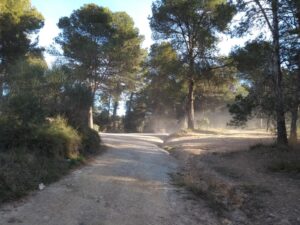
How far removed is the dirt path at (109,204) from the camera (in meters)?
6.75

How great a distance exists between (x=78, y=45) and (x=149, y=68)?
6664 mm

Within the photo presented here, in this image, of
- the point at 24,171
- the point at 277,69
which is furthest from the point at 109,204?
the point at 277,69

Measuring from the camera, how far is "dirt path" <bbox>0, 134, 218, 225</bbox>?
675cm

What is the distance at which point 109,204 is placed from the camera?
25.4 ft

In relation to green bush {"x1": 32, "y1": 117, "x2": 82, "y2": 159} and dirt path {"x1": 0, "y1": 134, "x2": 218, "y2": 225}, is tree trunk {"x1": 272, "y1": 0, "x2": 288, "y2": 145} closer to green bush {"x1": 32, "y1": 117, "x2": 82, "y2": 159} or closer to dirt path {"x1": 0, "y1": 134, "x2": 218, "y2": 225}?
dirt path {"x1": 0, "y1": 134, "x2": 218, "y2": 225}

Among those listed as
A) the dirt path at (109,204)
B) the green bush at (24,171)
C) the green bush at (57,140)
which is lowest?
the dirt path at (109,204)

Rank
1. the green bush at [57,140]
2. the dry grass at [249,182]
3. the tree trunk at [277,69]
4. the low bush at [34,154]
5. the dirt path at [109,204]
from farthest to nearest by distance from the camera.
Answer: the tree trunk at [277,69], the green bush at [57,140], the low bush at [34,154], the dry grass at [249,182], the dirt path at [109,204]

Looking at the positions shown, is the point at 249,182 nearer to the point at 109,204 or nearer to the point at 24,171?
the point at 109,204

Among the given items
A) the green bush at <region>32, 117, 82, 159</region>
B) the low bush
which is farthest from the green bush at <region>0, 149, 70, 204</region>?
the green bush at <region>32, 117, 82, 159</region>

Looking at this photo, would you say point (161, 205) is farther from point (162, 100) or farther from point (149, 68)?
point (162, 100)

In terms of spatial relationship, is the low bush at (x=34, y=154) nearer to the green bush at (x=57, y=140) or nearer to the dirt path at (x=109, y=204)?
the green bush at (x=57, y=140)

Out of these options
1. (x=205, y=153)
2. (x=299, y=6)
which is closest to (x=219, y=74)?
(x=205, y=153)

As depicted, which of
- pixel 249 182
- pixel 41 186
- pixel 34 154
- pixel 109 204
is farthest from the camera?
pixel 249 182

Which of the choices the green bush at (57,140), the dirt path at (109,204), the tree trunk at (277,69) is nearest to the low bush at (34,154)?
the green bush at (57,140)
